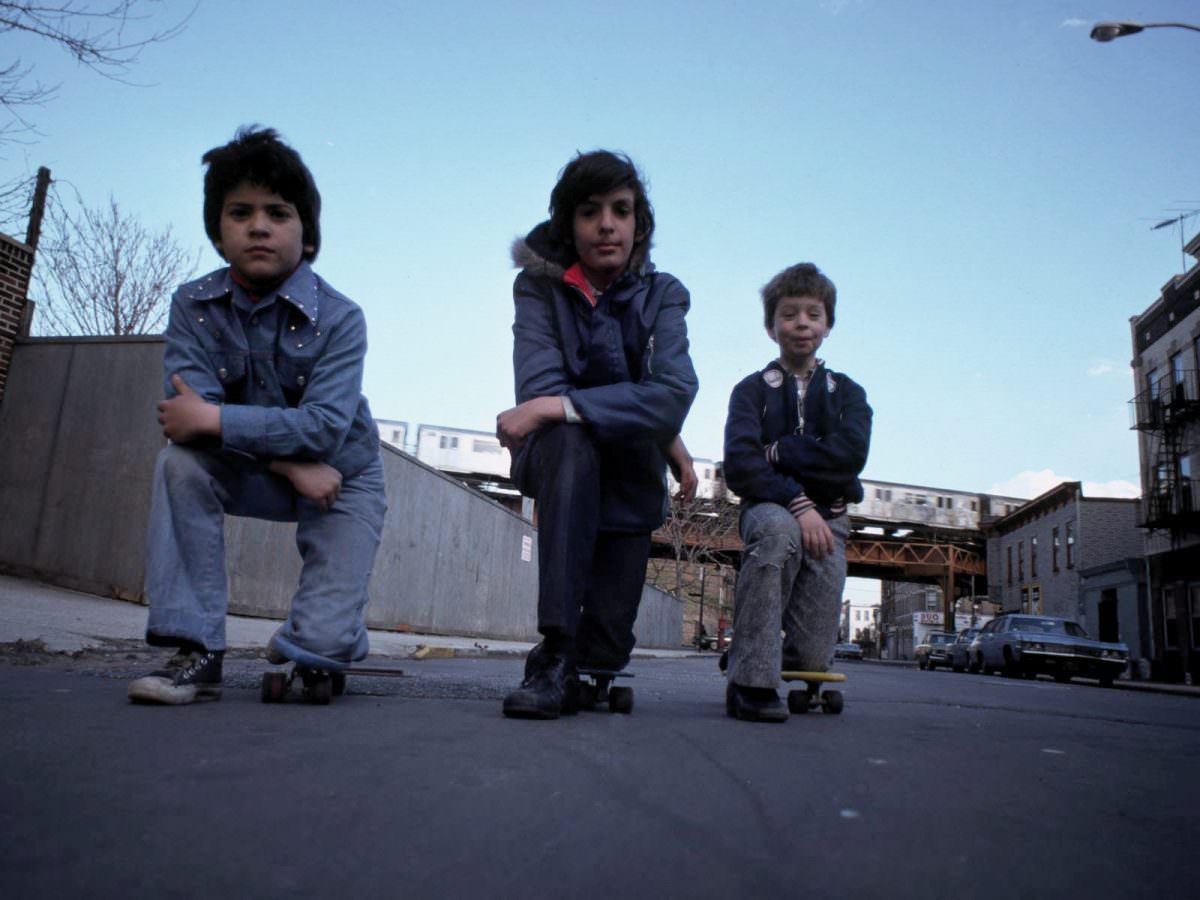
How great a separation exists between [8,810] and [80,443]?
930 cm

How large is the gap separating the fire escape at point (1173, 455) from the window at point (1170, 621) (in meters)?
1.84

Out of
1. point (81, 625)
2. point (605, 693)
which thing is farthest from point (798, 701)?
point (81, 625)

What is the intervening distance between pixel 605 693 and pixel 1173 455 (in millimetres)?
27642

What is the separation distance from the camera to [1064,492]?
36.4 m

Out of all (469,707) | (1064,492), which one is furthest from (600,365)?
(1064,492)

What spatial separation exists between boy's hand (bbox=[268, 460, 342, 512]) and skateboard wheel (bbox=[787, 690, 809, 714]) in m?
1.76

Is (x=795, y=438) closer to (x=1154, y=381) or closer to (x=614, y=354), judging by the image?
(x=614, y=354)

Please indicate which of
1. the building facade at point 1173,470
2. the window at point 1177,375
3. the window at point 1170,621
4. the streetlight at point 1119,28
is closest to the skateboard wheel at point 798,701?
the streetlight at point 1119,28

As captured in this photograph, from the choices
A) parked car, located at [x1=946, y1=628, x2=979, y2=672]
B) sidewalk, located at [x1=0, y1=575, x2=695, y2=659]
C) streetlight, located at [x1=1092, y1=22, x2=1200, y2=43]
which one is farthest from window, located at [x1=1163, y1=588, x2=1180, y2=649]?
sidewalk, located at [x1=0, y1=575, x2=695, y2=659]

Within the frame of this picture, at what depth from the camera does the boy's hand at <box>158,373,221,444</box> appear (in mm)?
2381

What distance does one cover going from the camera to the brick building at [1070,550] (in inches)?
1281

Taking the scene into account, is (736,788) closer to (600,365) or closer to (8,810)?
(8,810)

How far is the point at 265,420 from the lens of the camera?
7.99 ft

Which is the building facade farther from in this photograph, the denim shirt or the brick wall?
the denim shirt
